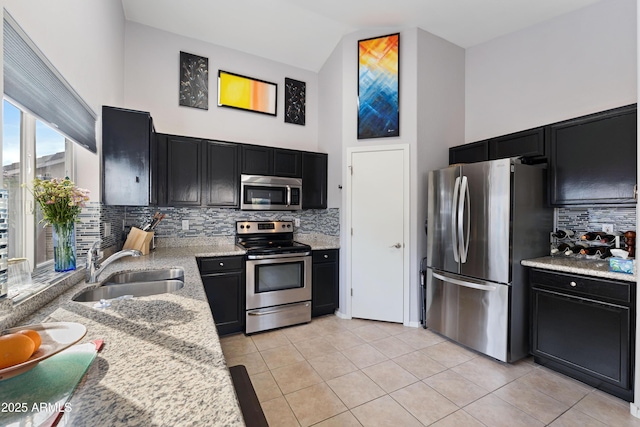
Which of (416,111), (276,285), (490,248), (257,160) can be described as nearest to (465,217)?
(490,248)

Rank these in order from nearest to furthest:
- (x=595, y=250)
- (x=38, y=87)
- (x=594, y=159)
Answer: (x=38, y=87), (x=594, y=159), (x=595, y=250)

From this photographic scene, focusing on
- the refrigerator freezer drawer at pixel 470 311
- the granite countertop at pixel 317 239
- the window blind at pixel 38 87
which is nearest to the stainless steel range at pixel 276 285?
the granite countertop at pixel 317 239

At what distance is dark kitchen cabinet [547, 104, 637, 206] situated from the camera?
2.10 meters

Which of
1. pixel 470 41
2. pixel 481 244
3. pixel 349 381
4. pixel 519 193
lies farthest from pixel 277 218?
pixel 470 41

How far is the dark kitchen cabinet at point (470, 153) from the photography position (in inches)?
118

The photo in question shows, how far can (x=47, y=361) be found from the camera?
0.77 m

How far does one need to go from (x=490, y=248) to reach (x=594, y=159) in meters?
1.07

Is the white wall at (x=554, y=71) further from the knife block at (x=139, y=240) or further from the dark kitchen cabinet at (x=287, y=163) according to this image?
the knife block at (x=139, y=240)

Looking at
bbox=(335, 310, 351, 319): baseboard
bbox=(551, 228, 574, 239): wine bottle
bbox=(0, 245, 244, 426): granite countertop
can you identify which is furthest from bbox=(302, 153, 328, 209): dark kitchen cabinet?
bbox=(551, 228, 574, 239): wine bottle

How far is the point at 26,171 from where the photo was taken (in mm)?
1487

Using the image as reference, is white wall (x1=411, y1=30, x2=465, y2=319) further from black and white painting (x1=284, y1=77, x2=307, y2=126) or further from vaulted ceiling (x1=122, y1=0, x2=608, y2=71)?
black and white painting (x1=284, y1=77, x2=307, y2=126)

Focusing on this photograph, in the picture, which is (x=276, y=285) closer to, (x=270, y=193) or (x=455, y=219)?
(x=270, y=193)

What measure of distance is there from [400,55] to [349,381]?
3.40m

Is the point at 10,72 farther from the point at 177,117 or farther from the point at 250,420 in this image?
the point at 177,117
